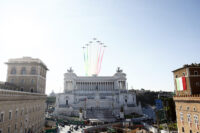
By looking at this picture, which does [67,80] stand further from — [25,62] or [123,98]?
[25,62]

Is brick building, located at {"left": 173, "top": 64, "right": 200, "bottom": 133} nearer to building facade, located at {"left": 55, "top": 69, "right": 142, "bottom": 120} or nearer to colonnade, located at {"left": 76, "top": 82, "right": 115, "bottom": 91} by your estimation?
building facade, located at {"left": 55, "top": 69, "right": 142, "bottom": 120}

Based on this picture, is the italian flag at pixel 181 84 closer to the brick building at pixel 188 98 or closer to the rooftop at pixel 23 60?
the brick building at pixel 188 98

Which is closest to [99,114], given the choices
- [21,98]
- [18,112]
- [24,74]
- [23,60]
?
[24,74]

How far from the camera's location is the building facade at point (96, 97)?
Answer: 71088mm

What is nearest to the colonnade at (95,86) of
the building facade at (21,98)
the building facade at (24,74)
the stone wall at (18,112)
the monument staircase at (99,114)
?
the monument staircase at (99,114)

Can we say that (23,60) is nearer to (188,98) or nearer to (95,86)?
(188,98)

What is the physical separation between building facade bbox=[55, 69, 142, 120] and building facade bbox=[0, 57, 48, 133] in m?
26.2

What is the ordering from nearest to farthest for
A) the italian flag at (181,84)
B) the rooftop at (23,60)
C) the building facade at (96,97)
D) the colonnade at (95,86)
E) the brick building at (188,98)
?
the brick building at (188,98) → the italian flag at (181,84) → the rooftop at (23,60) → the building facade at (96,97) → the colonnade at (95,86)

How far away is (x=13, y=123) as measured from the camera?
29.1 m

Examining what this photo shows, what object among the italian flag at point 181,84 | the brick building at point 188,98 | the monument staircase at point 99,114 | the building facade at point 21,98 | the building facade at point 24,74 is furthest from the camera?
the monument staircase at point 99,114

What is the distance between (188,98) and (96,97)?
2176 inches

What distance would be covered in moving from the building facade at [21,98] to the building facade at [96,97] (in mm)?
26232

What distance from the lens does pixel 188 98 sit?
33.4 metres

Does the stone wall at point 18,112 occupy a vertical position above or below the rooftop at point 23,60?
below
